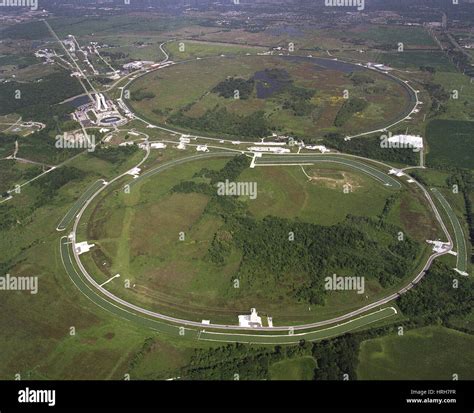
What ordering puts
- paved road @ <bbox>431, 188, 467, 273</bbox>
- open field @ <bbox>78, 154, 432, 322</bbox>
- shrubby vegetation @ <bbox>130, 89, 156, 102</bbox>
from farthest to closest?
shrubby vegetation @ <bbox>130, 89, 156, 102</bbox>
paved road @ <bbox>431, 188, 467, 273</bbox>
open field @ <bbox>78, 154, 432, 322</bbox>

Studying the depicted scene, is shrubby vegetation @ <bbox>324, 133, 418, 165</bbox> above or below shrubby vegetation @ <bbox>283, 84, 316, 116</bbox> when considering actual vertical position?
below

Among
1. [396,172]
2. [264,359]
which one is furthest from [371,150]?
[264,359]

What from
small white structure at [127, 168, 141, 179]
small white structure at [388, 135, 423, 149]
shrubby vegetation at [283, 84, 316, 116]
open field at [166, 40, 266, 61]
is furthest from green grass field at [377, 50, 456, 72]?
small white structure at [127, 168, 141, 179]

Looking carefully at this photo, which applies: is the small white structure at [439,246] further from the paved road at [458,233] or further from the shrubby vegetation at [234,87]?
the shrubby vegetation at [234,87]

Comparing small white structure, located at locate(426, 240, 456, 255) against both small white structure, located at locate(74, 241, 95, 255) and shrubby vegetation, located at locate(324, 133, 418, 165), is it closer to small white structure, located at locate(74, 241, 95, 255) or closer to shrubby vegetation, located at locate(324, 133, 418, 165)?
shrubby vegetation, located at locate(324, 133, 418, 165)

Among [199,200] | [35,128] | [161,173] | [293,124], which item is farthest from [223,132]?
[35,128]

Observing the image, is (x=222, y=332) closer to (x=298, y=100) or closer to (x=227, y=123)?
(x=227, y=123)

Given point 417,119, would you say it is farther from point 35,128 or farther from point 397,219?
point 35,128
